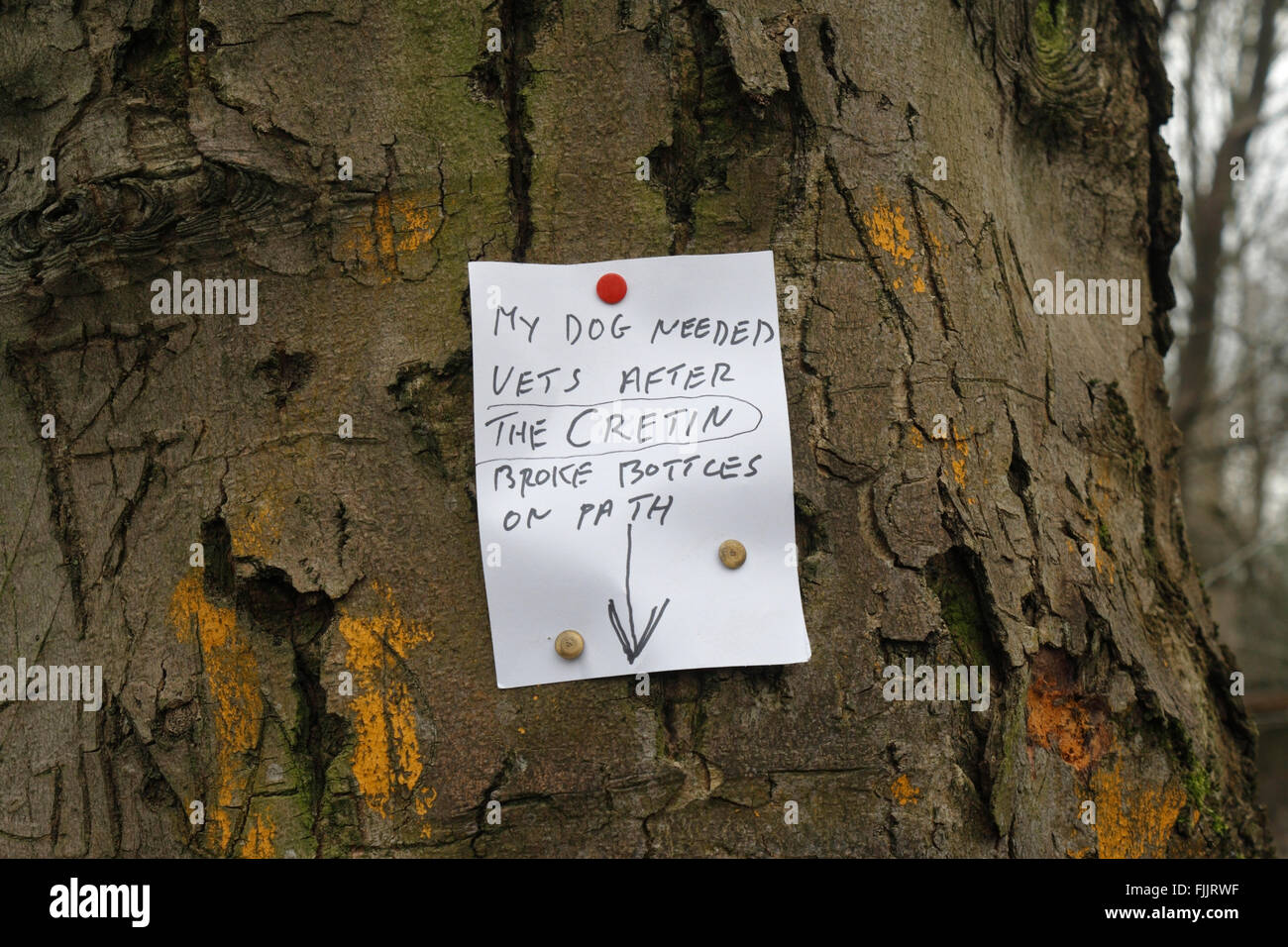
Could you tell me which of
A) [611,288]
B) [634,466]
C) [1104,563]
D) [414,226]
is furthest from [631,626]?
[1104,563]

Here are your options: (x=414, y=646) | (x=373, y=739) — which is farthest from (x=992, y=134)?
(x=373, y=739)

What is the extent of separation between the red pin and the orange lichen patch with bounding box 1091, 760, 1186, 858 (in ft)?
3.02

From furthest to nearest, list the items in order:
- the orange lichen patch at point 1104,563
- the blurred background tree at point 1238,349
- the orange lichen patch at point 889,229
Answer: the blurred background tree at point 1238,349 → the orange lichen patch at point 1104,563 → the orange lichen patch at point 889,229

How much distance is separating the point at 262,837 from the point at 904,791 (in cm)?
78

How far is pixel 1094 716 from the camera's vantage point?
1.31 m

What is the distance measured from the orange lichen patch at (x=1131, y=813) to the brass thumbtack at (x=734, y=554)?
0.59m

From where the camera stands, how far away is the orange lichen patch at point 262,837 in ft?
3.76

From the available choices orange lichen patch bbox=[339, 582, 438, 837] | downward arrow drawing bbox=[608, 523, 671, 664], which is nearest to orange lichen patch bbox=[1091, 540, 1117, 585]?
downward arrow drawing bbox=[608, 523, 671, 664]

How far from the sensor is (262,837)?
1.15 meters

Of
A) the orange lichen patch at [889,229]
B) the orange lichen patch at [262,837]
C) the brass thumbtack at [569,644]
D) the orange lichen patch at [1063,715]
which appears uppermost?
the orange lichen patch at [889,229]

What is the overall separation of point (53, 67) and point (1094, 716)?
1.66 metres

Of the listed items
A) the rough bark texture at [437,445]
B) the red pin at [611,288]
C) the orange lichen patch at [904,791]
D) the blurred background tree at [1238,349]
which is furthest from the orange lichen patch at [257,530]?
the blurred background tree at [1238,349]

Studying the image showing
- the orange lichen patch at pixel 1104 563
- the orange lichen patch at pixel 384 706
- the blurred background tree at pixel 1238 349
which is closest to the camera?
the orange lichen patch at pixel 384 706

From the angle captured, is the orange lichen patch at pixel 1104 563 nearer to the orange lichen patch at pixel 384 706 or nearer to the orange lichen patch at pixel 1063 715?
the orange lichen patch at pixel 1063 715
